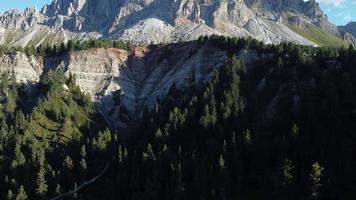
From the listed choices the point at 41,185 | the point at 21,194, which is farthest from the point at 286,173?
the point at 21,194

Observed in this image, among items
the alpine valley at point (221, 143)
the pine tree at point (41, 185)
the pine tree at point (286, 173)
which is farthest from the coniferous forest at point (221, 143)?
the pine tree at point (41, 185)

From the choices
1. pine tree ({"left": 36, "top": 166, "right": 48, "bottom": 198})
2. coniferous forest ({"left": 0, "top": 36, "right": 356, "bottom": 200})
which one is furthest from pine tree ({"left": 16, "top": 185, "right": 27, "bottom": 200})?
pine tree ({"left": 36, "top": 166, "right": 48, "bottom": 198})

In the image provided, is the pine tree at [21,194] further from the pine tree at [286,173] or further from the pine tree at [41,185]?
the pine tree at [286,173]

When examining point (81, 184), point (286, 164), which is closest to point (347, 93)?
point (286, 164)

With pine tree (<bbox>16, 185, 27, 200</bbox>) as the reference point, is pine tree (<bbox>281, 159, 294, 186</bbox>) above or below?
above

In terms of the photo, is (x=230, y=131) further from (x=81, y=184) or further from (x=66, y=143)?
(x=66, y=143)

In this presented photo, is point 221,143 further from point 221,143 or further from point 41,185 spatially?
point 41,185

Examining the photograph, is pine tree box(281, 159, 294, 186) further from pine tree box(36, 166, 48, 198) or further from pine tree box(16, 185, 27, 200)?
pine tree box(16, 185, 27, 200)

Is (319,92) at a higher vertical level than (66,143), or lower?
higher
